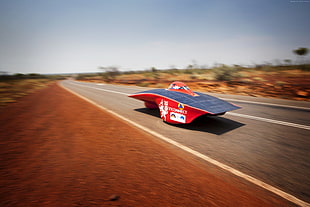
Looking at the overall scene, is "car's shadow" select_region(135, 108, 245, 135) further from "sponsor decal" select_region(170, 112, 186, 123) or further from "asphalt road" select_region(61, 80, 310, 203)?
"sponsor decal" select_region(170, 112, 186, 123)

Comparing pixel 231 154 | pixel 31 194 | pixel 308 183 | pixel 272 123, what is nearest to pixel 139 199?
pixel 31 194

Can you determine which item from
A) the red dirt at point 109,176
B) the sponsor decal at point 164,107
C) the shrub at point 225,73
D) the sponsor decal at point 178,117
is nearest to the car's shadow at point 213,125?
the sponsor decal at point 178,117

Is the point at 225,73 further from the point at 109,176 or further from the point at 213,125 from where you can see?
the point at 109,176

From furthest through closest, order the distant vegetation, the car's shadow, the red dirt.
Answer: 1. the distant vegetation
2. the car's shadow
3. the red dirt

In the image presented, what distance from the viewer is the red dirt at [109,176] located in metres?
1.75

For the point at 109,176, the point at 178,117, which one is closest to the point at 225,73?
the point at 178,117

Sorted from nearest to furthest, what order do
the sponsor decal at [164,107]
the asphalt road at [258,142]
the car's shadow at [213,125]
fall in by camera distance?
the asphalt road at [258,142], the car's shadow at [213,125], the sponsor decal at [164,107]

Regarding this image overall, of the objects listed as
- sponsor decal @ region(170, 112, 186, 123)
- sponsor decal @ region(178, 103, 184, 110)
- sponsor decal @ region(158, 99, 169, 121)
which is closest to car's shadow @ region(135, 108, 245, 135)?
sponsor decal @ region(170, 112, 186, 123)

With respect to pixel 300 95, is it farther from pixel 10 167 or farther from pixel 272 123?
pixel 10 167

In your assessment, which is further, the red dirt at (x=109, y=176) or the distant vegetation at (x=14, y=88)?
the distant vegetation at (x=14, y=88)

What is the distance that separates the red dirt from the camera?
175 centimetres

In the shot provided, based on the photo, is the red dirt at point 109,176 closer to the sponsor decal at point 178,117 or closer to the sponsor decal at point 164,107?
the sponsor decal at point 178,117

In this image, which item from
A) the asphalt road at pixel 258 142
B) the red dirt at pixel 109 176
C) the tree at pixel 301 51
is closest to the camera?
the red dirt at pixel 109 176

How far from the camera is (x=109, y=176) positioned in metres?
2.19
